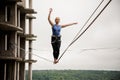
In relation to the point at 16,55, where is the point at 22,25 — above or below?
above

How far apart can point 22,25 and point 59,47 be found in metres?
13.8

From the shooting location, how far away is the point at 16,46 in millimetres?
32031

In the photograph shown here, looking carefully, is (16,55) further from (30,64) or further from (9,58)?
(30,64)

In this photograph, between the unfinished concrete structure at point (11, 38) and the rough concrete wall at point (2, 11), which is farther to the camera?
the rough concrete wall at point (2, 11)

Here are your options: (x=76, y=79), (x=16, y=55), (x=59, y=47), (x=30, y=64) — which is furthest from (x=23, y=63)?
(x=76, y=79)

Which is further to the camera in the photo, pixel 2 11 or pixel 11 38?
pixel 2 11

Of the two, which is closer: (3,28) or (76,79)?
(3,28)

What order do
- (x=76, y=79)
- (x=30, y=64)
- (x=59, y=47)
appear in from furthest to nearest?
(x=76, y=79)
(x=30, y=64)
(x=59, y=47)

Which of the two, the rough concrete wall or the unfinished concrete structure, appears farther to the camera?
the rough concrete wall

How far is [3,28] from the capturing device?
3222cm

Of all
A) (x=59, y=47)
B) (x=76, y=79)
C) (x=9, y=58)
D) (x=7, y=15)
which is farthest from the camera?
(x=76, y=79)

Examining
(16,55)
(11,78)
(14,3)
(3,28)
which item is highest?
(14,3)

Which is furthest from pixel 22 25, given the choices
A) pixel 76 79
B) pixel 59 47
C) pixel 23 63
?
pixel 76 79

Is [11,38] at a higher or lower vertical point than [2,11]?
lower
